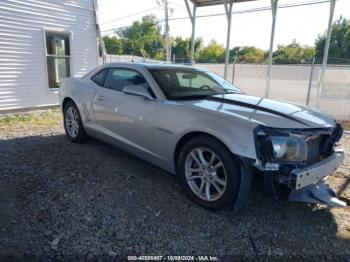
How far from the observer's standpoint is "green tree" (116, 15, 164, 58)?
5778 cm

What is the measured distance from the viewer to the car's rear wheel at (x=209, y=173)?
2832 mm

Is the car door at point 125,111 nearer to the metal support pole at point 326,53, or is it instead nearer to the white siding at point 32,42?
the white siding at point 32,42

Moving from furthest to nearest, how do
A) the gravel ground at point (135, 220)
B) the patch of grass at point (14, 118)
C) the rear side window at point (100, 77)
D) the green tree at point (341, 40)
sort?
the green tree at point (341, 40) < the patch of grass at point (14, 118) < the rear side window at point (100, 77) < the gravel ground at point (135, 220)

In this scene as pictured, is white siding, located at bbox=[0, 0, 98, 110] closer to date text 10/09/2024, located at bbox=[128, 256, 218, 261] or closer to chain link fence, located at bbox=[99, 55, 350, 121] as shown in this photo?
chain link fence, located at bbox=[99, 55, 350, 121]

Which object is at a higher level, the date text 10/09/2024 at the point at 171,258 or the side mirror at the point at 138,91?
the side mirror at the point at 138,91

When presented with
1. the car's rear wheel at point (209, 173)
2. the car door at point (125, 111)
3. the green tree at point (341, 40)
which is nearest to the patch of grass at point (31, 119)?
the car door at point (125, 111)

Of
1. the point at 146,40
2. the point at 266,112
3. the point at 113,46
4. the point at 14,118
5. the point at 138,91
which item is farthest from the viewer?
the point at 113,46

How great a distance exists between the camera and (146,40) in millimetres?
58594

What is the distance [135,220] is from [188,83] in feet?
6.78

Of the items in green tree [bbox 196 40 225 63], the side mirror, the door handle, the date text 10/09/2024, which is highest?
green tree [bbox 196 40 225 63]

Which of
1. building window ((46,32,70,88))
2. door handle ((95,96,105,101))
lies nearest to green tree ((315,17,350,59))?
building window ((46,32,70,88))

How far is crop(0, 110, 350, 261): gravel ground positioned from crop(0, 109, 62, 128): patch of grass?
3091 mm

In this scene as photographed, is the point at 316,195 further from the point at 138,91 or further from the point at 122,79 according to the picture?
the point at 122,79

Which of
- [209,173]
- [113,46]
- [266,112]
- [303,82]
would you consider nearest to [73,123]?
[209,173]
